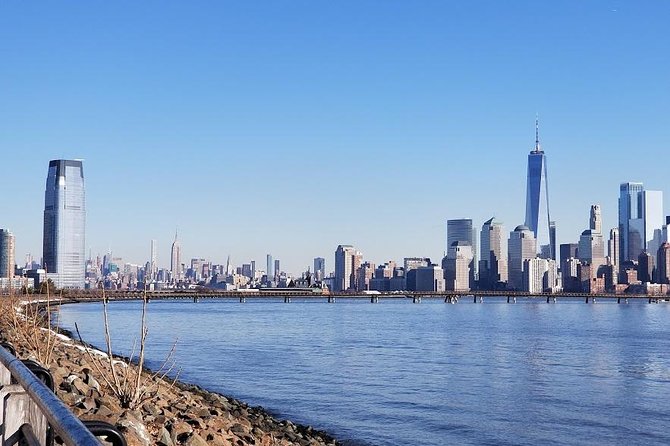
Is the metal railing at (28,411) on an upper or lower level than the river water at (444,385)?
upper

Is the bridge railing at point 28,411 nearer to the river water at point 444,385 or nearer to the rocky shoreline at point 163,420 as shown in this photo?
the rocky shoreline at point 163,420

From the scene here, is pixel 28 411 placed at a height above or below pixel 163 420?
above

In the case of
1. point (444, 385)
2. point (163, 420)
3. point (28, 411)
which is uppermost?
point (28, 411)

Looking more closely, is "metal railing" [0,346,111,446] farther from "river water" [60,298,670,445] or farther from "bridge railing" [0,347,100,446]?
"river water" [60,298,670,445]

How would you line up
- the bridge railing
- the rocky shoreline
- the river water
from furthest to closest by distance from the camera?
1. the river water
2. the rocky shoreline
3. the bridge railing

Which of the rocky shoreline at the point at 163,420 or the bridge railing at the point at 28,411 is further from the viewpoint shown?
the rocky shoreline at the point at 163,420

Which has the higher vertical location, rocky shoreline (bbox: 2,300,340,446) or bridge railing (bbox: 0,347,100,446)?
bridge railing (bbox: 0,347,100,446)

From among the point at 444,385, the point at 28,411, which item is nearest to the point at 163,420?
the point at 28,411

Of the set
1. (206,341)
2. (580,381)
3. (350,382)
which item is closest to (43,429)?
(350,382)

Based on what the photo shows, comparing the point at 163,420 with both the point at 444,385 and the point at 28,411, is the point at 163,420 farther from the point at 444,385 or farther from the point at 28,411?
the point at 444,385

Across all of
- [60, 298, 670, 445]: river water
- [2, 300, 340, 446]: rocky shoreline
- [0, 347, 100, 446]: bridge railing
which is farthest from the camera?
[60, 298, 670, 445]: river water

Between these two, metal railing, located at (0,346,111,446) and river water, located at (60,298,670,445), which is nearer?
metal railing, located at (0,346,111,446)

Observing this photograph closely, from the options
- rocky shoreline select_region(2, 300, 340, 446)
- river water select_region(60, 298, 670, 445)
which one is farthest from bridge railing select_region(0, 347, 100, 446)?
river water select_region(60, 298, 670, 445)

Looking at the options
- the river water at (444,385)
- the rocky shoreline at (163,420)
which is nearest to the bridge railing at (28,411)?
the rocky shoreline at (163,420)
